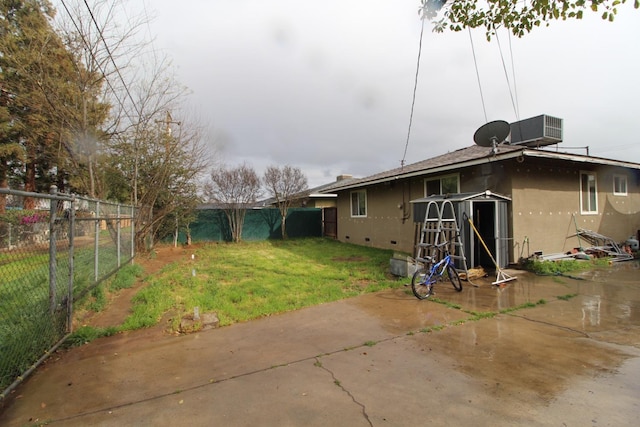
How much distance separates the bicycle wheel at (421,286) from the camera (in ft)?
18.0

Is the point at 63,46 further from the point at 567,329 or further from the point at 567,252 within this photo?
the point at 567,252

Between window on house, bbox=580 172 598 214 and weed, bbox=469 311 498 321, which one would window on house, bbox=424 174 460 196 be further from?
weed, bbox=469 311 498 321

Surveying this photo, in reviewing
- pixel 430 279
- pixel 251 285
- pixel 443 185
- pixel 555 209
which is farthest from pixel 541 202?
pixel 251 285

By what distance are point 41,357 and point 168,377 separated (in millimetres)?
1571

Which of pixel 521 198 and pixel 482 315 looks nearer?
pixel 482 315

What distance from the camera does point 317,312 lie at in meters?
5.02

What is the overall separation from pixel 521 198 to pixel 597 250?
332 centimetres

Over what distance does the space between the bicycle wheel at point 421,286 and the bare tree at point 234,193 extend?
41.5 ft

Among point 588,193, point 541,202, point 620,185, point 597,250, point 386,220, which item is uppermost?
point 620,185

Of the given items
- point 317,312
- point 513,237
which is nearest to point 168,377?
point 317,312

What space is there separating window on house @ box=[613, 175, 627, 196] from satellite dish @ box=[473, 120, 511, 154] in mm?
5731

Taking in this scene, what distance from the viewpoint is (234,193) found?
16.8m

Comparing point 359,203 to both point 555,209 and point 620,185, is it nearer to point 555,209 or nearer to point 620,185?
point 555,209

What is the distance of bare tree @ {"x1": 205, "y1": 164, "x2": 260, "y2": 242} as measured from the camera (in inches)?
655
